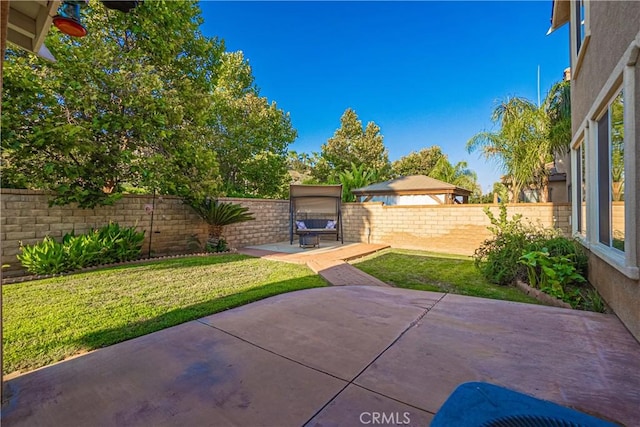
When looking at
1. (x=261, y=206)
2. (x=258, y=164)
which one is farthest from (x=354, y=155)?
(x=261, y=206)

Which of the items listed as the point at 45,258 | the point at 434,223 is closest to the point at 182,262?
the point at 45,258

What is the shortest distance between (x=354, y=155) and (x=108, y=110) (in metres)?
20.0

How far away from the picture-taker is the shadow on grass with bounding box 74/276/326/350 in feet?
8.98

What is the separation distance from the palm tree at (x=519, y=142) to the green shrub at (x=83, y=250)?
11900mm

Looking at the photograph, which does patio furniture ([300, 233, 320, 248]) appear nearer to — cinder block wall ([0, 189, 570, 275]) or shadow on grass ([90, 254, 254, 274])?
cinder block wall ([0, 189, 570, 275])

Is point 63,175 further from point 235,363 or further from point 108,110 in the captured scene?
point 235,363

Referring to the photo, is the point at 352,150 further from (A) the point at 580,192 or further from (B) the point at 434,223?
(A) the point at 580,192

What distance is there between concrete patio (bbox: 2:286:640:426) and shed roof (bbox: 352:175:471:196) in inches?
423

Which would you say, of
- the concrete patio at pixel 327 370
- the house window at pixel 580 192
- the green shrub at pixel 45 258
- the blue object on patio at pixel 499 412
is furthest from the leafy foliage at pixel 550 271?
the green shrub at pixel 45 258

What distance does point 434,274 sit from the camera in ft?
18.5

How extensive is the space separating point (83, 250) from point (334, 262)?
5078 millimetres

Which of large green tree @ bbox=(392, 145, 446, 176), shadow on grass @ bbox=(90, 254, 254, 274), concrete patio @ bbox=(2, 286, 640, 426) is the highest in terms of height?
large green tree @ bbox=(392, 145, 446, 176)

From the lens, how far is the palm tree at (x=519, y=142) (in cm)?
999

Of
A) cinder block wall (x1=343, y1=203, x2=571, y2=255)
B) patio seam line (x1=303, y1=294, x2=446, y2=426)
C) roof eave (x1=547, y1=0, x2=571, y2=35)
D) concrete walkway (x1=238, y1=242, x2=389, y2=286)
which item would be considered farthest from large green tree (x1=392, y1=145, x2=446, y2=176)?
patio seam line (x1=303, y1=294, x2=446, y2=426)
